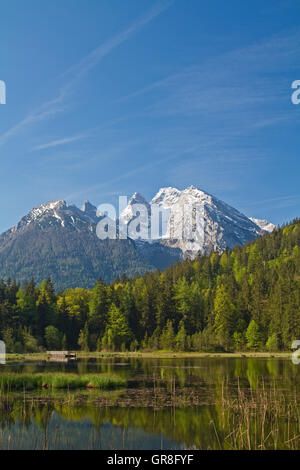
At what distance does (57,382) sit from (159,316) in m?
97.0

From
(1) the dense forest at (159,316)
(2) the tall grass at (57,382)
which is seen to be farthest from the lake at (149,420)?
(1) the dense forest at (159,316)

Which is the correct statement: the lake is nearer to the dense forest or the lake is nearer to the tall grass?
the tall grass

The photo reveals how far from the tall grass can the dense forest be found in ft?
219

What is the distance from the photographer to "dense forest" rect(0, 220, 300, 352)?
125m

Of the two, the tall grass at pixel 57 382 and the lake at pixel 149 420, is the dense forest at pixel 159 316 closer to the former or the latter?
the tall grass at pixel 57 382

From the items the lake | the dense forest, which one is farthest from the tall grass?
the dense forest

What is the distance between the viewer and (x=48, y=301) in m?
136

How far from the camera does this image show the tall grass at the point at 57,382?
45375 mm

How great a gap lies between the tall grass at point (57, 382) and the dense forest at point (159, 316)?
6671 centimetres

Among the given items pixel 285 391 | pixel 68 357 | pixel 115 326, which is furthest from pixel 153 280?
pixel 285 391

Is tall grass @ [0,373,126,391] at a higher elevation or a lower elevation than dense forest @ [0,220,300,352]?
lower

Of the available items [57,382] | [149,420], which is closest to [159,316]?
[57,382]

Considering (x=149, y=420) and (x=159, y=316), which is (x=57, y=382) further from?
(x=159, y=316)

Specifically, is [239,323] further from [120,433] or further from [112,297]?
[120,433]
